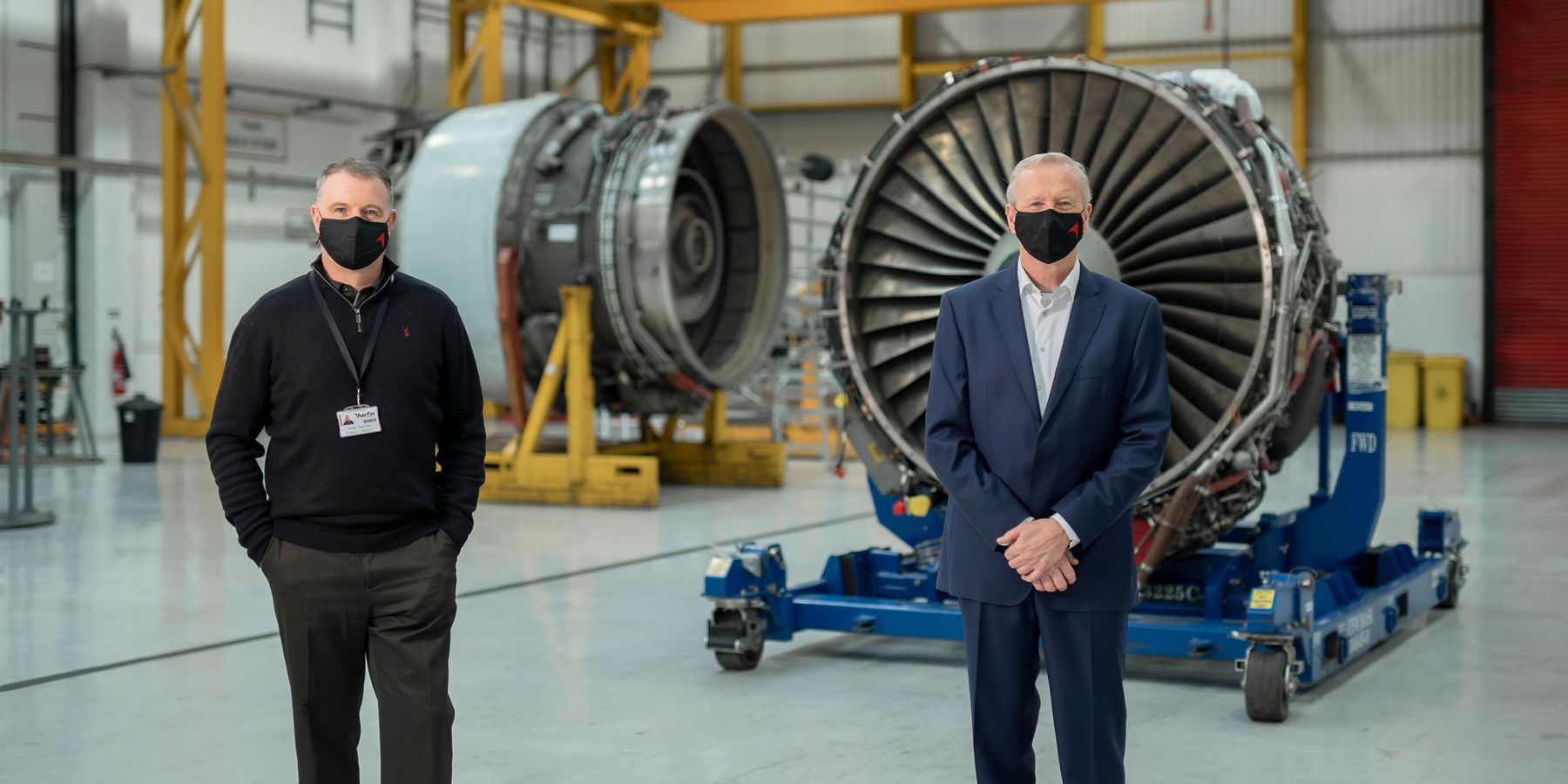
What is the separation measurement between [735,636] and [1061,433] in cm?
256

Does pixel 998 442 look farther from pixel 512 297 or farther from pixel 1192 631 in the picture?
pixel 512 297

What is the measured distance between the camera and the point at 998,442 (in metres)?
2.99

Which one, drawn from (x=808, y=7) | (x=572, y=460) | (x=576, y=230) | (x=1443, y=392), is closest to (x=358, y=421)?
(x=572, y=460)

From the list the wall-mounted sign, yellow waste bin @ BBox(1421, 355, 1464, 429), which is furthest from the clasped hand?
yellow waste bin @ BBox(1421, 355, 1464, 429)

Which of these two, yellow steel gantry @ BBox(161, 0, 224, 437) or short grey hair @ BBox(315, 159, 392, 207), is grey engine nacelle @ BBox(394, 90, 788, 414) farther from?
short grey hair @ BBox(315, 159, 392, 207)

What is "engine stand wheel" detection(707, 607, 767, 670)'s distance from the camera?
5277 mm

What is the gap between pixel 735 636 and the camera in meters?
5.28

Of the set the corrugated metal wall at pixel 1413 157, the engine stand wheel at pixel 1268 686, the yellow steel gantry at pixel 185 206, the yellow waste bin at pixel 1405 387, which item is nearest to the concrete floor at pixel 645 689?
the engine stand wheel at pixel 1268 686

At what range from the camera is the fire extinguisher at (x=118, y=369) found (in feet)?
53.2

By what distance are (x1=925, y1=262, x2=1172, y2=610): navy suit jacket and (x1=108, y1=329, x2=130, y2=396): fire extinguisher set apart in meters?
15.0

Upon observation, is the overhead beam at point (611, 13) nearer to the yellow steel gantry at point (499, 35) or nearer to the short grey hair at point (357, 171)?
the yellow steel gantry at point (499, 35)

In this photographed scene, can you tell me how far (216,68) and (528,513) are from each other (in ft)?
24.9

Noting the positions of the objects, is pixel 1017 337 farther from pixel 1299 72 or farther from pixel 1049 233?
pixel 1299 72

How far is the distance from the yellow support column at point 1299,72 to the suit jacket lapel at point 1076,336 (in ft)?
56.9
